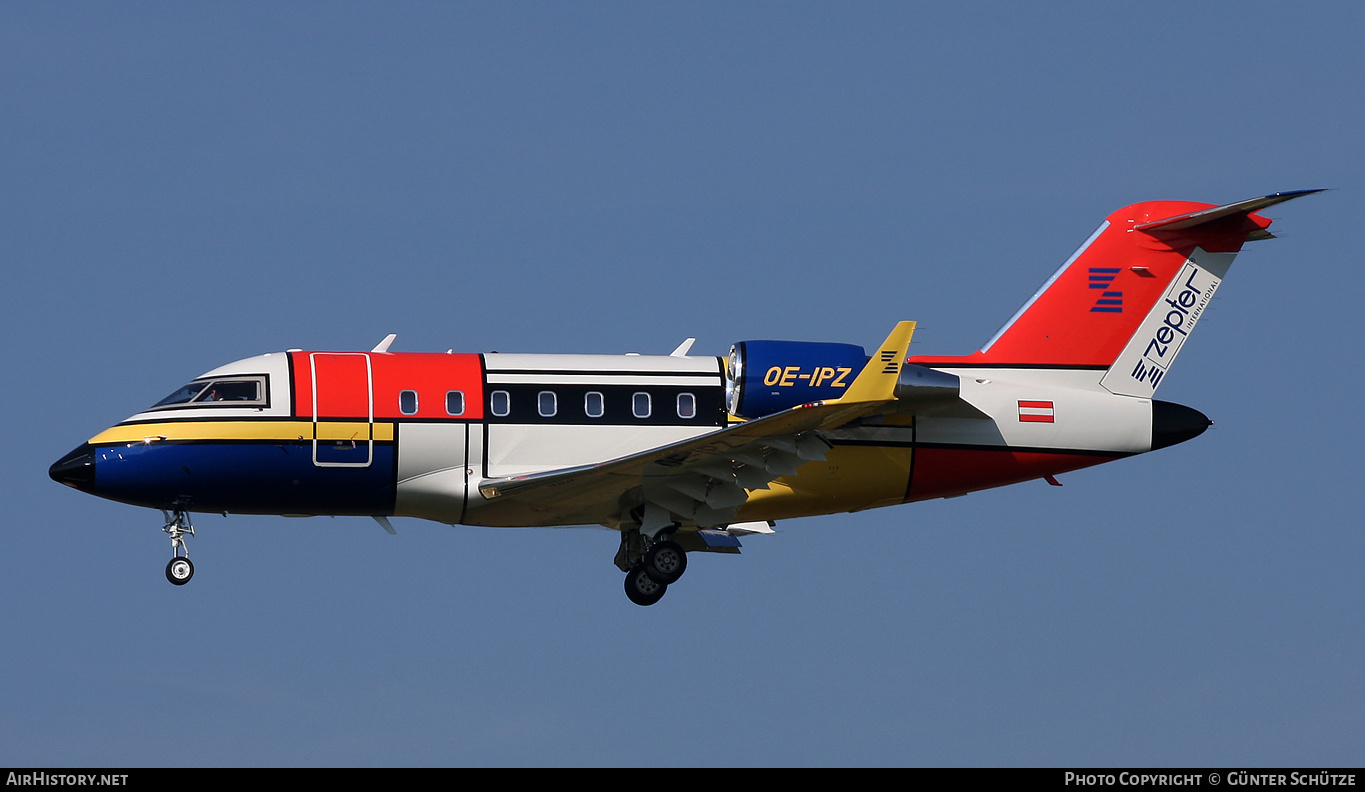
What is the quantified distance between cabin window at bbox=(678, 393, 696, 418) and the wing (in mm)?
1288

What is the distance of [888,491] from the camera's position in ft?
110

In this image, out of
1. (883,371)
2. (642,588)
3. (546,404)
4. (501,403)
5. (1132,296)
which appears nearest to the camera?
(883,371)

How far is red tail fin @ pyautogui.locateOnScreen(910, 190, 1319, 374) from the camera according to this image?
34.6 m

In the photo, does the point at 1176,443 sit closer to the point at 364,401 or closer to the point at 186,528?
the point at 364,401

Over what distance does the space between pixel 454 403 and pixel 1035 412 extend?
415 inches

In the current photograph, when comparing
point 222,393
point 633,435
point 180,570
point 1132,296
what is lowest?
point 180,570

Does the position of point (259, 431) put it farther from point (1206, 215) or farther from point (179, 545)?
point (1206, 215)

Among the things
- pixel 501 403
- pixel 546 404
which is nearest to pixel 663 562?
pixel 546 404

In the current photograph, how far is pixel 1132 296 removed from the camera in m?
35.2

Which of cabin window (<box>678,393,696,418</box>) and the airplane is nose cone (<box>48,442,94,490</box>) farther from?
cabin window (<box>678,393,696,418</box>)

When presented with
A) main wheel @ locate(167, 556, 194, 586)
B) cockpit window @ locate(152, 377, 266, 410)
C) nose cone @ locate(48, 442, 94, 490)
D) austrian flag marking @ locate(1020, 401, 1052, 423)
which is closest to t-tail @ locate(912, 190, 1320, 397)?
austrian flag marking @ locate(1020, 401, 1052, 423)
